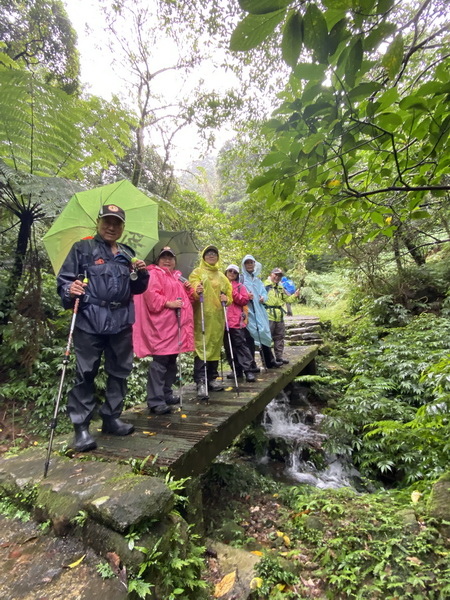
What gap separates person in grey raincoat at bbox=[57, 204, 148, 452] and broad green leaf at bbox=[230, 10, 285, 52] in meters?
2.16

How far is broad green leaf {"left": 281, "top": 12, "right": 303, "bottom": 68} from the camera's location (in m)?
1.04

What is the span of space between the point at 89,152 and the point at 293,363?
5695mm

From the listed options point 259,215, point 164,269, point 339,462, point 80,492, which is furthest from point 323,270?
point 80,492

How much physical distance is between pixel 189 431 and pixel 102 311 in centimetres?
147

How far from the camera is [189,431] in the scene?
299cm

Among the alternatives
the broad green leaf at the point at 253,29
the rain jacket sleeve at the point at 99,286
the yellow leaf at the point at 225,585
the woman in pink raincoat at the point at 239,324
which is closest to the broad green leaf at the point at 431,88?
the broad green leaf at the point at 253,29

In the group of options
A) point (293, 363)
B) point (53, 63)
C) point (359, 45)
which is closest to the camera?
point (359, 45)

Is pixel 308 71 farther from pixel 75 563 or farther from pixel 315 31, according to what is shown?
pixel 75 563

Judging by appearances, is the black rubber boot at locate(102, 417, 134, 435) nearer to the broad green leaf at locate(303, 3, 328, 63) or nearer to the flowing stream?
the flowing stream

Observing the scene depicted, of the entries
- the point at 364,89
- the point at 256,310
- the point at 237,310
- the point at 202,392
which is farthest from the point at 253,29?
the point at 256,310

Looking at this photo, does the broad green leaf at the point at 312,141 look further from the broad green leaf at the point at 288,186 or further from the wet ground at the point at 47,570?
the wet ground at the point at 47,570

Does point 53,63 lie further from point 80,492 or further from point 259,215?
point 80,492

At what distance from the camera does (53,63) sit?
872 cm

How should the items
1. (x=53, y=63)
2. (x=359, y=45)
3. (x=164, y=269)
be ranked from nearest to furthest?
1. (x=359, y=45)
2. (x=164, y=269)
3. (x=53, y=63)
